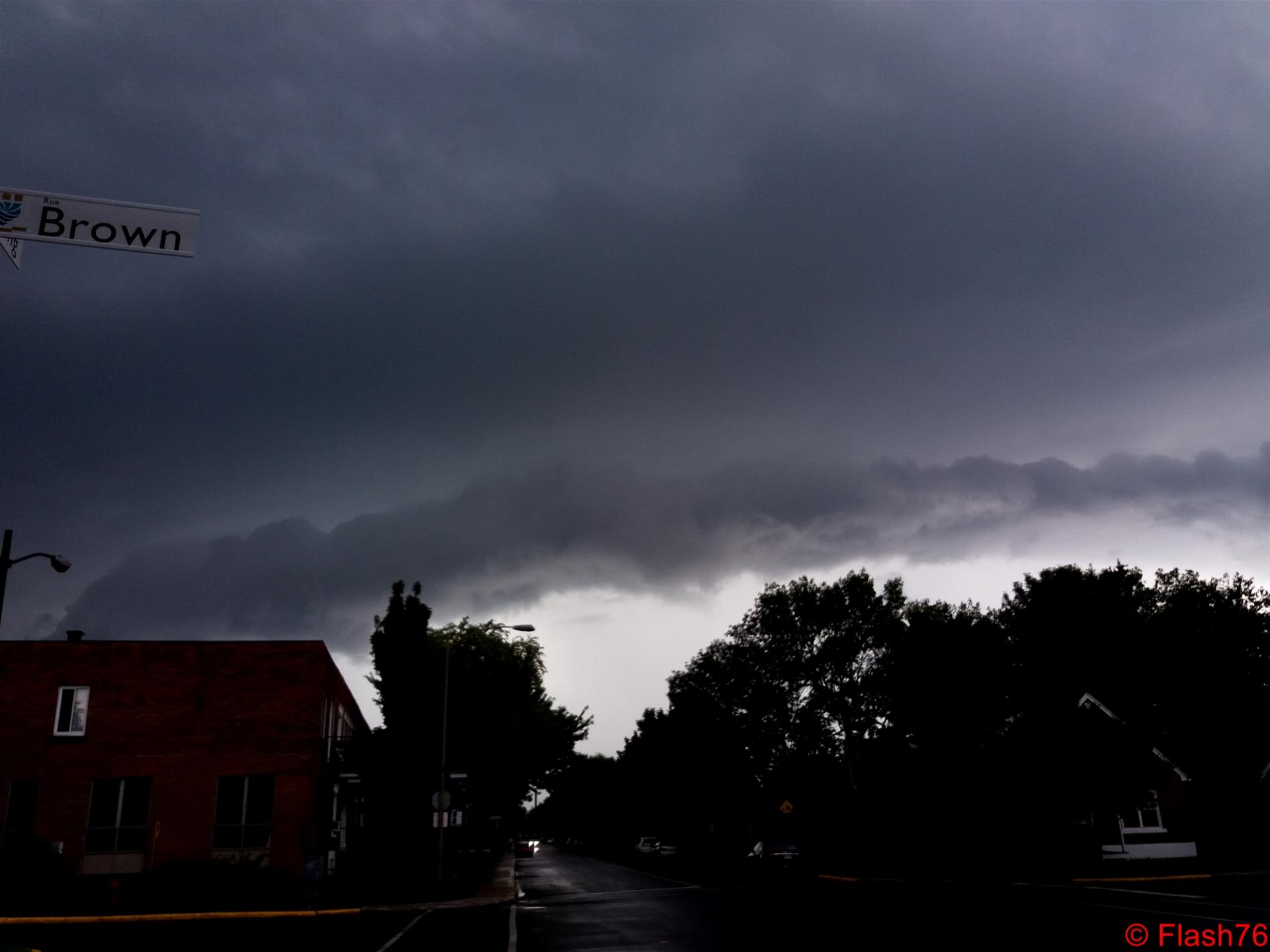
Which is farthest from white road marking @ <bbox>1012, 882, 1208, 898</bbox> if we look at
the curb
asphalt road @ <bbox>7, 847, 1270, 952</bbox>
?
the curb

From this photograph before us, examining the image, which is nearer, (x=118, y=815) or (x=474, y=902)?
(x=474, y=902)

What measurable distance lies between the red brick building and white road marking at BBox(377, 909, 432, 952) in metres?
10.8

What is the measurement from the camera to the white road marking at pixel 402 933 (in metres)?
19.1

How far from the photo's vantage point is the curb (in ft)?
84.4

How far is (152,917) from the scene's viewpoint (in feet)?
87.0

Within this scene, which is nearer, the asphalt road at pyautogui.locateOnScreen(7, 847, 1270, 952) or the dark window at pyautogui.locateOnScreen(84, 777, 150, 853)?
the asphalt road at pyautogui.locateOnScreen(7, 847, 1270, 952)

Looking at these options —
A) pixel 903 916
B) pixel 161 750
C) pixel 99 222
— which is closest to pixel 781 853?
pixel 903 916

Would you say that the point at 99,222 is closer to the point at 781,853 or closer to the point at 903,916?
the point at 903,916

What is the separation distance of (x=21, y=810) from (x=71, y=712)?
3.69 metres

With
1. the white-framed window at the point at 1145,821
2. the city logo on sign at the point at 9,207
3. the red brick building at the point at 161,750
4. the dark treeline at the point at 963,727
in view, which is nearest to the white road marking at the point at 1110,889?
the dark treeline at the point at 963,727

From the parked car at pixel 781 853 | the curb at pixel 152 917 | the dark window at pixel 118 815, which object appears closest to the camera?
the curb at pixel 152 917

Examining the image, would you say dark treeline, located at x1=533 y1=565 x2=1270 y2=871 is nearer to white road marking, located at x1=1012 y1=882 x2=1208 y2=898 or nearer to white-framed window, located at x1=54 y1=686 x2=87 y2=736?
white road marking, located at x1=1012 y1=882 x2=1208 y2=898

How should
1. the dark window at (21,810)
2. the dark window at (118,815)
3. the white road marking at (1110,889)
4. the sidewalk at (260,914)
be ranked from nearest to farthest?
the white road marking at (1110,889), the sidewalk at (260,914), the dark window at (21,810), the dark window at (118,815)

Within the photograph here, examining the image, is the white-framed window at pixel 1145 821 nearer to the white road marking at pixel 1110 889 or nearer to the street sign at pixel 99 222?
the white road marking at pixel 1110 889
